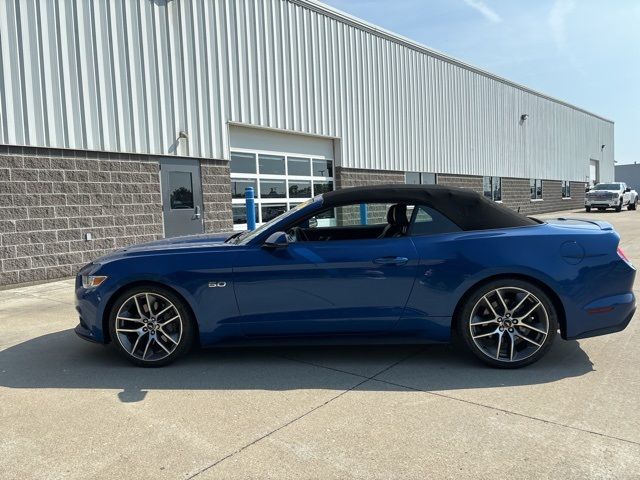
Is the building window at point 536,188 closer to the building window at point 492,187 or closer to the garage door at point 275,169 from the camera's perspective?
the building window at point 492,187

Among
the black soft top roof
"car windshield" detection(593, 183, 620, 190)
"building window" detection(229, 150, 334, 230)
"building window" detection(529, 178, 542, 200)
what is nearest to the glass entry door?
"building window" detection(229, 150, 334, 230)

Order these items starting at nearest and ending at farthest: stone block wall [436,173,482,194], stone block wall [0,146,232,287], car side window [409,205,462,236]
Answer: car side window [409,205,462,236]
stone block wall [0,146,232,287]
stone block wall [436,173,482,194]

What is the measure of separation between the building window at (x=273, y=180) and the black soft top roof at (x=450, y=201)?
313 inches

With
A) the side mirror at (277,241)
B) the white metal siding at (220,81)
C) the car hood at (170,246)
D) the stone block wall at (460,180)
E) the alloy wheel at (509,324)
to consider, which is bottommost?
the alloy wheel at (509,324)

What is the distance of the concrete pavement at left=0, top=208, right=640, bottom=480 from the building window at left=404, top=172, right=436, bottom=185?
1342cm

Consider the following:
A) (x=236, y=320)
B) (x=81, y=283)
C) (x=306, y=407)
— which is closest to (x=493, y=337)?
(x=306, y=407)

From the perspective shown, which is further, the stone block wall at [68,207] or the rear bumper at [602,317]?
the stone block wall at [68,207]

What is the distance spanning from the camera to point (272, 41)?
40.7 feet

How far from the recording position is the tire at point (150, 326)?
13.4 feet

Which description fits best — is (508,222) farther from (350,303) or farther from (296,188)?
(296,188)

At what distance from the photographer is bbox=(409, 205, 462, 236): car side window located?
4038 millimetres

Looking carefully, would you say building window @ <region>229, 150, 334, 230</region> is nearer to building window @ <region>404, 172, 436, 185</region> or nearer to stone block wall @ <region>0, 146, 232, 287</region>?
stone block wall @ <region>0, 146, 232, 287</region>

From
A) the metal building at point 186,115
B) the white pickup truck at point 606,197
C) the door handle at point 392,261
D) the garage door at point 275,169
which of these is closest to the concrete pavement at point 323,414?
the door handle at point 392,261

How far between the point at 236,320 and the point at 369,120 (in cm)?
1266
